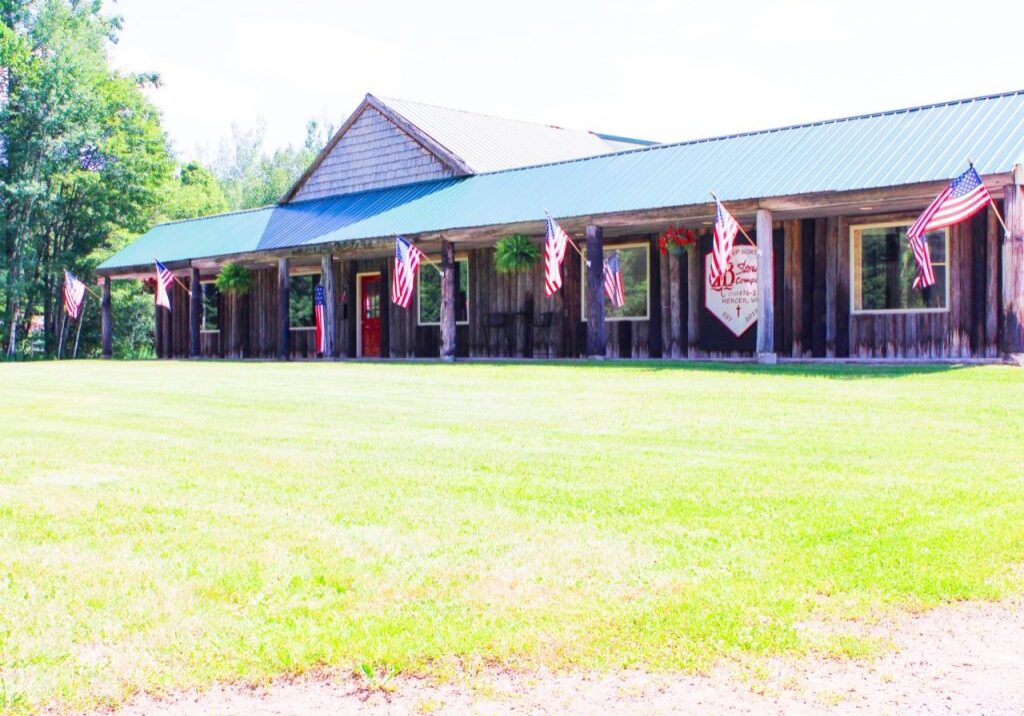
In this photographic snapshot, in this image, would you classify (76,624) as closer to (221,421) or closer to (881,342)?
Result: (221,421)

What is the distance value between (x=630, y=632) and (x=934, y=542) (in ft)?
6.47

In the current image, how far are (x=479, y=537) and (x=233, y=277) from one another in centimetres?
2271

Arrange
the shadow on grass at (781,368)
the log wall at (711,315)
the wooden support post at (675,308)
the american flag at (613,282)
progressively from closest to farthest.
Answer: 1. the shadow on grass at (781,368)
2. the log wall at (711,315)
3. the american flag at (613,282)
4. the wooden support post at (675,308)

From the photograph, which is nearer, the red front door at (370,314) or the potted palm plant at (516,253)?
the potted palm plant at (516,253)

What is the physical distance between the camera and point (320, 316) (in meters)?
24.5

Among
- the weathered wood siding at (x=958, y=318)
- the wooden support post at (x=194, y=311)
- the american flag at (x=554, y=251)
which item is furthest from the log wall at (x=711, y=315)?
the wooden support post at (x=194, y=311)

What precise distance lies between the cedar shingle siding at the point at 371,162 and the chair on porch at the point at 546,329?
493 centimetres

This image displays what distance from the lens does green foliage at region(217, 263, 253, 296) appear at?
88.1 feet

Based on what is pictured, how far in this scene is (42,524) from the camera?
5.59m

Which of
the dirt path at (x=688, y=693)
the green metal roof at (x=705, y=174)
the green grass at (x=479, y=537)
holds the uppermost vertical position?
the green metal roof at (x=705, y=174)

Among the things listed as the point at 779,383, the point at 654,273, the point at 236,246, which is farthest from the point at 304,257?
the point at 779,383

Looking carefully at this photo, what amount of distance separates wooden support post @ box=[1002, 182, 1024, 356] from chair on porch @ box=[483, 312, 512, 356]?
10.2m

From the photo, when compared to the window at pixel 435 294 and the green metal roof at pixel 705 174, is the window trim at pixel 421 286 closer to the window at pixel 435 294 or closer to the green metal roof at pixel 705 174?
the window at pixel 435 294

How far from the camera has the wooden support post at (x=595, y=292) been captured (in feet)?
60.6
